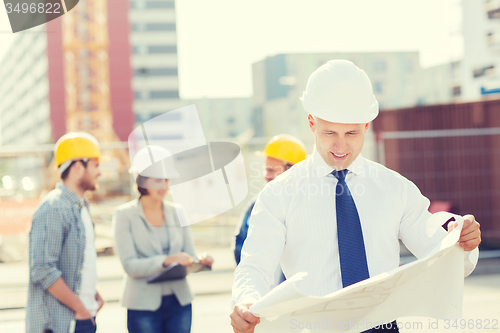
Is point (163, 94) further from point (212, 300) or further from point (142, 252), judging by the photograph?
point (142, 252)

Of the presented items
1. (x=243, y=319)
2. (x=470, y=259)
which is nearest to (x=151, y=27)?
(x=470, y=259)

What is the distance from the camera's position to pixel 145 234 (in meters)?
3.52

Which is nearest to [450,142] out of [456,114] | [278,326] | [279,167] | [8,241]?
[456,114]

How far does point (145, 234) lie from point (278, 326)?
6.71 ft

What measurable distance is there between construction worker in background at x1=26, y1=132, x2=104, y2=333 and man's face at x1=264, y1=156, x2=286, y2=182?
126 centimetres

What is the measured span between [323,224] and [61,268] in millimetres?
1771

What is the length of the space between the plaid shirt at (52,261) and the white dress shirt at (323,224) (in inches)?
60.8

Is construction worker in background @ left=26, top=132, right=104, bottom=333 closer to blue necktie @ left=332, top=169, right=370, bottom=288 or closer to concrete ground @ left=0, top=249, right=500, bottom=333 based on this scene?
blue necktie @ left=332, top=169, right=370, bottom=288

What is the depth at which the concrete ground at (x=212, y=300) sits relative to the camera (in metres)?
5.66

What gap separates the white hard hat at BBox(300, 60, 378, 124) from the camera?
5.97 ft

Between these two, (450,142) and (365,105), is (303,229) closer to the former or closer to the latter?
(365,105)

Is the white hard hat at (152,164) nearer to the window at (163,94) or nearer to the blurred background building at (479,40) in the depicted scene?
the blurred background building at (479,40)

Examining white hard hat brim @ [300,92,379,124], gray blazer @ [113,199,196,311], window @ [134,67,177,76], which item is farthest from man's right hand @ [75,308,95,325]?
window @ [134,67,177,76]

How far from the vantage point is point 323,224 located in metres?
1.91
